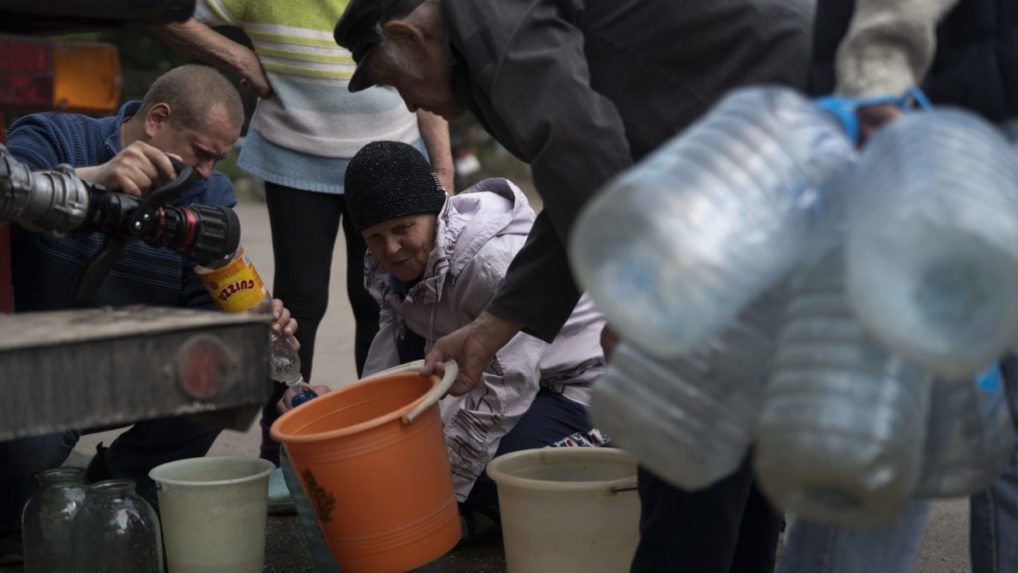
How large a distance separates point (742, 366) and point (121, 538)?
194cm

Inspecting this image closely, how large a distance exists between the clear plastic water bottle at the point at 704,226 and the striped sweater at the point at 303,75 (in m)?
2.72

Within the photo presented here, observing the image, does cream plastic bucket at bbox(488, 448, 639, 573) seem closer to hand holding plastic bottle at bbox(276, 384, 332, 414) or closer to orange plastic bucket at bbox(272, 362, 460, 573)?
orange plastic bucket at bbox(272, 362, 460, 573)

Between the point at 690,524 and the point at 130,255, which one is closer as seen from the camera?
the point at 690,524

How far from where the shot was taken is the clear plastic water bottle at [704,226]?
4.25ft

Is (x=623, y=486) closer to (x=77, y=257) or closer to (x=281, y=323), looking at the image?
(x=281, y=323)

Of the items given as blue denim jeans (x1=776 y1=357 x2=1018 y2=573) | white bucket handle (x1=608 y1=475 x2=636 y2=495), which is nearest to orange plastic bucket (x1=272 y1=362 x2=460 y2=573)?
white bucket handle (x1=608 y1=475 x2=636 y2=495)

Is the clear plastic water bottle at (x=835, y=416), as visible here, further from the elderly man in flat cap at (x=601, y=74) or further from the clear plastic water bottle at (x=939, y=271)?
the elderly man in flat cap at (x=601, y=74)

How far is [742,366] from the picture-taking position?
4.96ft

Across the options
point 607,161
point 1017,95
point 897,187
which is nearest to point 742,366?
point 897,187

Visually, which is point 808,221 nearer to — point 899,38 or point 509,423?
point 899,38

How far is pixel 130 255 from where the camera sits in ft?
10.9

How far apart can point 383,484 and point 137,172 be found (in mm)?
785

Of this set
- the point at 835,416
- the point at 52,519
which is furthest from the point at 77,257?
the point at 835,416

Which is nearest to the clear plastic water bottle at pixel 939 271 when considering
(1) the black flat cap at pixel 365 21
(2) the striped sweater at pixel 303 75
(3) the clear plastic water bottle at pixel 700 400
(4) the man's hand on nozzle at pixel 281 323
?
(3) the clear plastic water bottle at pixel 700 400
